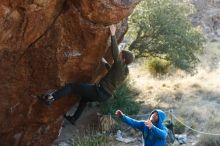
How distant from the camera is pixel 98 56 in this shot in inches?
345

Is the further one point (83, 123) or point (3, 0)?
point (83, 123)

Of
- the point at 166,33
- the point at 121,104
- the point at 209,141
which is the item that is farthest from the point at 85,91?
the point at 166,33

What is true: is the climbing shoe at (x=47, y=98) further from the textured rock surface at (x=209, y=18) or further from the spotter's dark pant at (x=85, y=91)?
the textured rock surface at (x=209, y=18)

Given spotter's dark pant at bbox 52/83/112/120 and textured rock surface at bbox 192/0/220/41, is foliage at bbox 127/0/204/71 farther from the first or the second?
textured rock surface at bbox 192/0/220/41

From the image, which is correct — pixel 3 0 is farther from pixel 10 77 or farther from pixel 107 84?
pixel 107 84

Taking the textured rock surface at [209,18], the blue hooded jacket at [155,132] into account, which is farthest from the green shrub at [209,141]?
the textured rock surface at [209,18]

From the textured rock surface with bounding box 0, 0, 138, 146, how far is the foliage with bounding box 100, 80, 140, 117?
143 inches

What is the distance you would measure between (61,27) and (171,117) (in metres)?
6.01

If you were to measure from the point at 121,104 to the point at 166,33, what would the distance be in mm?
3718

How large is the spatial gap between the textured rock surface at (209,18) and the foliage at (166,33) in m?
8.32

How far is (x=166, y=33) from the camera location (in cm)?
1596

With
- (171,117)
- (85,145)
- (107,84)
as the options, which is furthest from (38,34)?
(171,117)

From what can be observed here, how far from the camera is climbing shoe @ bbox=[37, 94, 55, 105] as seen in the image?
8375 mm

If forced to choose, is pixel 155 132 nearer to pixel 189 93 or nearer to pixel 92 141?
pixel 92 141
